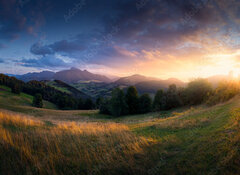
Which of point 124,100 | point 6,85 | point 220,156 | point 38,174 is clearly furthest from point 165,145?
point 6,85

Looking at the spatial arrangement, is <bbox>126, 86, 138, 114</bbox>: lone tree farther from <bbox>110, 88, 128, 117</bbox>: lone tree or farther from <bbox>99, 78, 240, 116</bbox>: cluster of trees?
<bbox>110, 88, 128, 117</bbox>: lone tree

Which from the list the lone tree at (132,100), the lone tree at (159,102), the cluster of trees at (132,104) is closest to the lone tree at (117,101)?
the cluster of trees at (132,104)

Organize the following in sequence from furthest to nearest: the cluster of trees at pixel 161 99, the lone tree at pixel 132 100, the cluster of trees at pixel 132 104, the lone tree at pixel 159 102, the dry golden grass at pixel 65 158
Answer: the lone tree at pixel 132 100 → the cluster of trees at pixel 132 104 → the lone tree at pixel 159 102 → the cluster of trees at pixel 161 99 → the dry golden grass at pixel 65 158

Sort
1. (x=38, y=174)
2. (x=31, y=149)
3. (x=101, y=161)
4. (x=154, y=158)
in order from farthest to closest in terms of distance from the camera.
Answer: (x=31, y=149) < (x=154, y=158) < (x=101, y=161) < (x=38, y=174)

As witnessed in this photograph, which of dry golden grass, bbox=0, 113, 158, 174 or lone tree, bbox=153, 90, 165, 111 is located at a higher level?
dry golden grass, bbox=0, 113, 158, 174

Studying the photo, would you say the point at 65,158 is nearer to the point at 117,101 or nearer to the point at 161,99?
the point at 117,101

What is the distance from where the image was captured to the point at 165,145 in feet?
17.0

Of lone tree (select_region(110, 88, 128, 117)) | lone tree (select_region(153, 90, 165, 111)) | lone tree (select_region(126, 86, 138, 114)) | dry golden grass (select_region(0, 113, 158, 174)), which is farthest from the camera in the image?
lone tree (select_region(126, 86, 138, 114))

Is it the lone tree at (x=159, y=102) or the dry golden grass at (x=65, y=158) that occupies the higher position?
the dry golden grass at (x=65, y=158)

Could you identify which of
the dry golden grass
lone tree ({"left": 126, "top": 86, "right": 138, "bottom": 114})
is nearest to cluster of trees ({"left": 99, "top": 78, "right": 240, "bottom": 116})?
lone tree ({"left": 126, "top": 86, "right": 138, "bottom": 114})

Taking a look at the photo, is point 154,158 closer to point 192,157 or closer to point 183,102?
point 192,157

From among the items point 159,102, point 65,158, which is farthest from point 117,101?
point 65,158

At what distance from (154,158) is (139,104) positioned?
45830 mm

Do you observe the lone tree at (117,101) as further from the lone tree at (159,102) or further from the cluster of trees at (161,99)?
the lone tree at (159,102)
